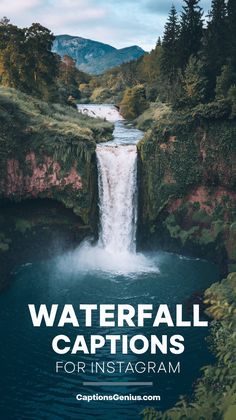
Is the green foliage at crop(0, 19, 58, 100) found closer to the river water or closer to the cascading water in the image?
the river water

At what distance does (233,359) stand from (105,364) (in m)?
9.03

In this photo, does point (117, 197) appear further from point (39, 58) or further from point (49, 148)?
point (39, 58)

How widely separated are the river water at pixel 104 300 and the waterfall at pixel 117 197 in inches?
2.5

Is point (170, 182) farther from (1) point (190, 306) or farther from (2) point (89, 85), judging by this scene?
(2) point (89, 85)

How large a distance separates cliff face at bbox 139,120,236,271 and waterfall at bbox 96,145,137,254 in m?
0.77

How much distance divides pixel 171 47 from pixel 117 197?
61.3 feet

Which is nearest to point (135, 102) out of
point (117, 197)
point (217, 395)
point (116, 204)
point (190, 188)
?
point (190, 188)

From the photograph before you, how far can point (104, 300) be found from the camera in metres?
20.4

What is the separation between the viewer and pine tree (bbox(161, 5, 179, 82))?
37103 millimetres

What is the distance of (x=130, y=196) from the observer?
88.8 feet

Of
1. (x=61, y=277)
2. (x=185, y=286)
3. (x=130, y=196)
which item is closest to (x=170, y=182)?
(x=130, y=196)

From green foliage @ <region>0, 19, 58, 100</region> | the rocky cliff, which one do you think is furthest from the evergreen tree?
the rocky cliff

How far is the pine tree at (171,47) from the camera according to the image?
37.1m

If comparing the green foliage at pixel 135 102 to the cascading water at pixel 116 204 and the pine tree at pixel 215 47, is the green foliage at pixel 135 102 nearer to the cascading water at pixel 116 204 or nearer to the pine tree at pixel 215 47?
the pine tree at pixel 215 47
